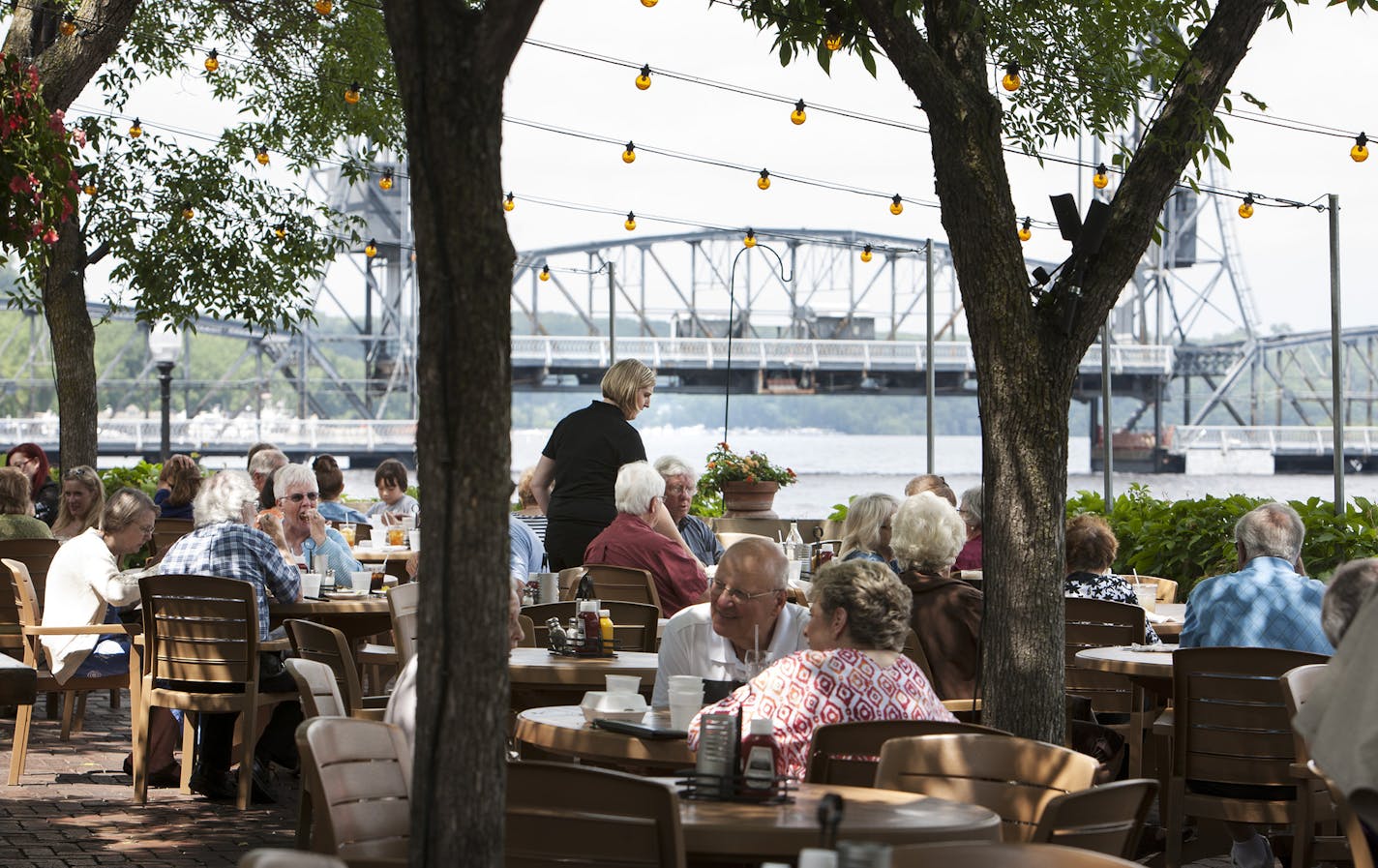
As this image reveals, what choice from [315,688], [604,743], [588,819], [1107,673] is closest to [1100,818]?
Result: [588,819]

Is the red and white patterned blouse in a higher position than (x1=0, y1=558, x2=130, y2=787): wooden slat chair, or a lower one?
higher

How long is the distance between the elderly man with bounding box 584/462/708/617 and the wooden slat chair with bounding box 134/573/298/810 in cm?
152

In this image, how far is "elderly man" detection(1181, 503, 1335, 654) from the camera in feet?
18.3

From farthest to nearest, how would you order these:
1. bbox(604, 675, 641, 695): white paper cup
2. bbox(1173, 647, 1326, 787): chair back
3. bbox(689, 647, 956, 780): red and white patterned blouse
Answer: bbox(1173, 647, 1326, 787): chair back, bbox(604, 675, 641, 695): white paper cup, bbox(689, 647, 956, 780): red and white patterned blouse

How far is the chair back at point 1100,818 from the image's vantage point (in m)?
2.73

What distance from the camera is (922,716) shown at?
378cm

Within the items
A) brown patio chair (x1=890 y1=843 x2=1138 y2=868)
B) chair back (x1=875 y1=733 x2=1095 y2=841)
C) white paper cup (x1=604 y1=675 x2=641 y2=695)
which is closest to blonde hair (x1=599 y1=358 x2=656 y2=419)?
white paper cup (x1=604 y1=675 x2=641 y2=695)

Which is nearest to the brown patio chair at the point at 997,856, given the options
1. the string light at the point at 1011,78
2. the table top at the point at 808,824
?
the table top at the point at 808,824

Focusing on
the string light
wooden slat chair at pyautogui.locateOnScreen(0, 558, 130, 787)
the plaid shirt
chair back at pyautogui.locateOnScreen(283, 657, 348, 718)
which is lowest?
wooden slat chair at pyautogui.locateOnScreen(0, 558, 130, 787)

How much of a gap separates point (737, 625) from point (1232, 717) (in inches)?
63.9

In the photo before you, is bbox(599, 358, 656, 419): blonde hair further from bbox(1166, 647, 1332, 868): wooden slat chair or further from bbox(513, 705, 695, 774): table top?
bbox(513, 705, 695, 774): table top

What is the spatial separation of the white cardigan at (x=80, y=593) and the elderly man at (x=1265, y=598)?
406 centimetres

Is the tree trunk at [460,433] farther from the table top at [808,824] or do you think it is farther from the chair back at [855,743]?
the chair back at [855,743]

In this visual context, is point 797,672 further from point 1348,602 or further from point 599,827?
point 1348,602
